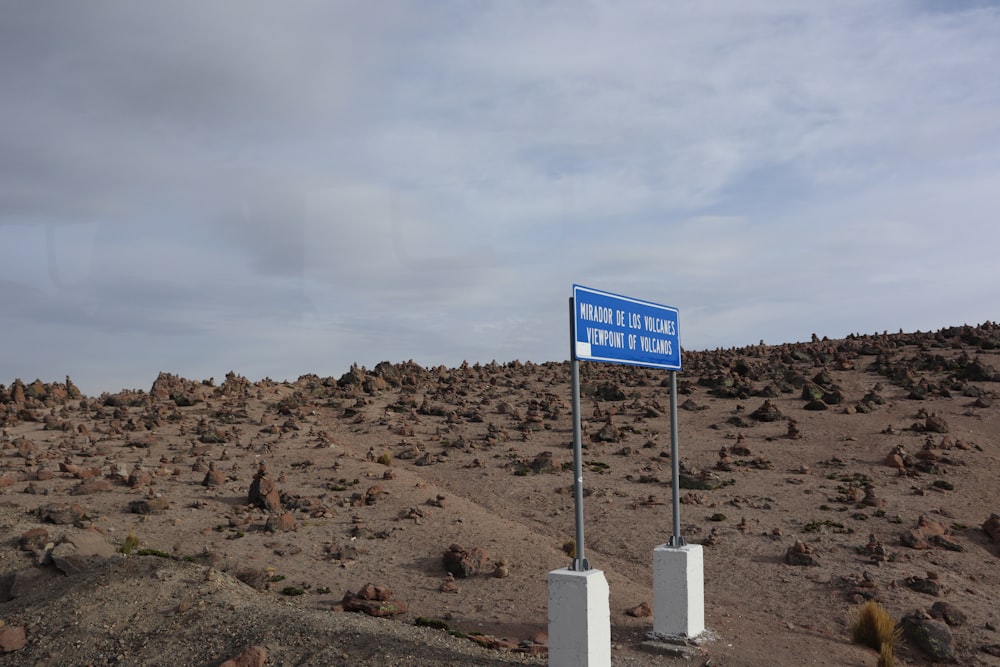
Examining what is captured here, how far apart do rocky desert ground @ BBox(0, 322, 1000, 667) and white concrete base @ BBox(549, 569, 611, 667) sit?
138cm

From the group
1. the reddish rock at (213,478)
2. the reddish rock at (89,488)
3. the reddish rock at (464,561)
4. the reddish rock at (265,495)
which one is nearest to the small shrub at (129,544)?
the reddish rock at (265,495)

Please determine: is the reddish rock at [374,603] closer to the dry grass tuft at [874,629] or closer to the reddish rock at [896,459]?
the dry grass tuft at [874,629]

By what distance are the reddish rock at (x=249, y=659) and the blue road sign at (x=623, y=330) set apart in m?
5.22

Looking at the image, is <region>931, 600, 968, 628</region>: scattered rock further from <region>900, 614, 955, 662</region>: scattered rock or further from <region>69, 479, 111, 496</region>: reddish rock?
<region>69, 479, 111, 496</region>: reddish rock

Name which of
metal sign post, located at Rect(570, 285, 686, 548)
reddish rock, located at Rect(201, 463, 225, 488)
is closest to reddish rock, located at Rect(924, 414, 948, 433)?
metal sign post, located at Rect(570, 285, 686, 548)

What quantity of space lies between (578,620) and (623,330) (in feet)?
11.9

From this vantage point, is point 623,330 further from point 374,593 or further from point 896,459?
point 896,459

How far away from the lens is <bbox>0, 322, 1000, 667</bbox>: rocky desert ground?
37.0 feet

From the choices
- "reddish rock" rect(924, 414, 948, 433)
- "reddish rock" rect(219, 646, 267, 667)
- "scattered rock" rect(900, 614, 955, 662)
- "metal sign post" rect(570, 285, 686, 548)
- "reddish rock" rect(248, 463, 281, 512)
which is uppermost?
"metal sign post" rect(570, 285, 686, 548)

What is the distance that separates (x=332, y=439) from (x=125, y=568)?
14.7 meters

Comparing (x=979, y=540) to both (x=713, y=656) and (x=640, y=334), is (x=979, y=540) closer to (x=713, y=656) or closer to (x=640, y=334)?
(x=713, y=656)

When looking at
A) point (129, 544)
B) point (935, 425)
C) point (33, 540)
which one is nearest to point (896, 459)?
point (935, 425)

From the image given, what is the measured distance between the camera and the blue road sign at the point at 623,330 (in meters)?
9.50

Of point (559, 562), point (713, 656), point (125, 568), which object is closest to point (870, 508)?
point (559, 562)
